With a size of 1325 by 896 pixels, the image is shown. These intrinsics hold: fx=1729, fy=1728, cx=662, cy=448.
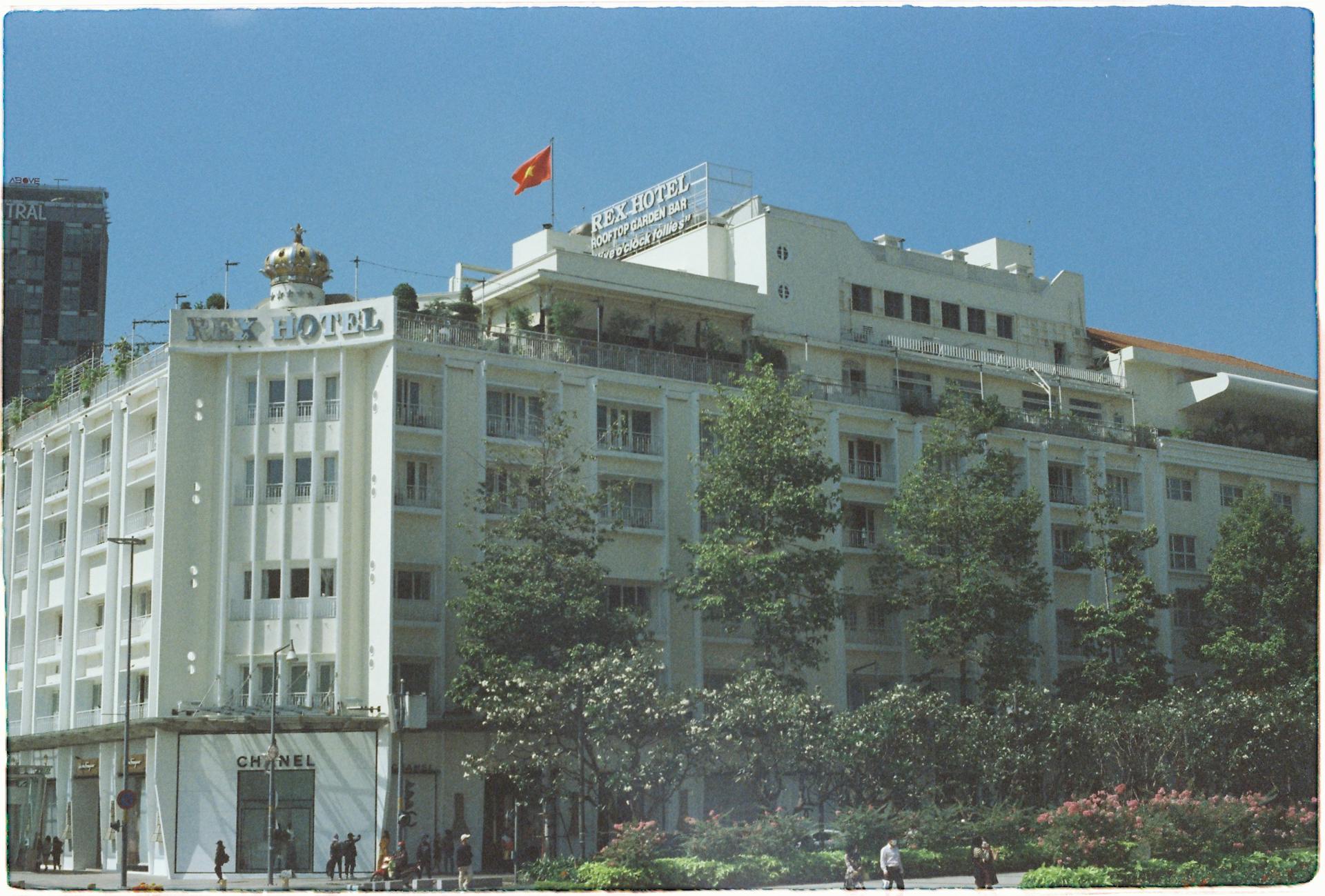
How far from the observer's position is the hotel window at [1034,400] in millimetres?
69000

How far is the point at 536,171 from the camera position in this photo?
190 feet

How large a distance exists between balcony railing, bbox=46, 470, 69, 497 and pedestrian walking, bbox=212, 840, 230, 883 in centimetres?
1779

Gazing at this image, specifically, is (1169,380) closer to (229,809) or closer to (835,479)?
(835,479)

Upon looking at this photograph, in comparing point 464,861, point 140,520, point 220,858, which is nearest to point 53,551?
point 140,520

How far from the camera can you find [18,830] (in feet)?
175

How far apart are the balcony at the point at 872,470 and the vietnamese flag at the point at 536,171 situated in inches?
569

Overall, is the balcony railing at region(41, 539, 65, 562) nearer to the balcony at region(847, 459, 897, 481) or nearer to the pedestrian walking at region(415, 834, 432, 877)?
the pedestrian walking at region(415, 834, 432, 877)

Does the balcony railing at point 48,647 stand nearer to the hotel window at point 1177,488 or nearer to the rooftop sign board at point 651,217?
the rooftop sign board at point 651,217

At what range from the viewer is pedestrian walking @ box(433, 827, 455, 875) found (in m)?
48.3

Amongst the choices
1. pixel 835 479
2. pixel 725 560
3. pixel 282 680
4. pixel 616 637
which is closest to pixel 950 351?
pixel 835 479

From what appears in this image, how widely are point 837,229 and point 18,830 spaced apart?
3563 cm

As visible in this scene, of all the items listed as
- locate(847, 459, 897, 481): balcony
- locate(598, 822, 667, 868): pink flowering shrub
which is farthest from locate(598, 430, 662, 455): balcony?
locate(598, 822, 667, 868): pink flowering shrub

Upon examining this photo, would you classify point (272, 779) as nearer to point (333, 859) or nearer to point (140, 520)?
point (333, 859)

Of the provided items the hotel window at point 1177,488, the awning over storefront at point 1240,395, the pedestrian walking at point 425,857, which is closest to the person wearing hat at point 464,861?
the pedestrian walking at point 425,857
